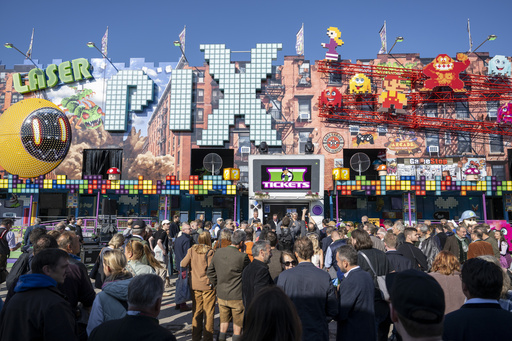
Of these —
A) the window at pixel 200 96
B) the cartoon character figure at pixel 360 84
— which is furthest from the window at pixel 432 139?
the window at pixel 200 96

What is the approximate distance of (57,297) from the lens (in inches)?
125

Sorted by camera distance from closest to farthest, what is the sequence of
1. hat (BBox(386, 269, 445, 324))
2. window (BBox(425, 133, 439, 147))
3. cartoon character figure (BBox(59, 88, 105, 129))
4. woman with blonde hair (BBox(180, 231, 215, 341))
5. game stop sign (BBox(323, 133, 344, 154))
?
hat (BBox(386, 269, 445, 324))
woman with blonde hair (BBox(180, 231, 215, 341))
window (BBox(425, 133, 439, 147))
game stop sign (BBox(323, 133, 344, 154))
cartoon character figure (BBox(59, 88, 105, 129))

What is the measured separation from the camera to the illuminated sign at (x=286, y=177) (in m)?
24.4

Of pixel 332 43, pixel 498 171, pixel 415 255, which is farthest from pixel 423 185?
pixel 415 255

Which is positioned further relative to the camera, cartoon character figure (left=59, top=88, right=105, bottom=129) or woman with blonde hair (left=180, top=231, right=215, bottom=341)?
cartoon character figure (left=59, top=88, right=105, bottom=129)

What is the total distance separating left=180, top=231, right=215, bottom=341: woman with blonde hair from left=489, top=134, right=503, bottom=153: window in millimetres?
28276

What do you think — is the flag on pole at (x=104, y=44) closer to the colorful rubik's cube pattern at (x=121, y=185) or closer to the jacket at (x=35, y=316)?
the colorful rubik's cube pattern at (x=121, y=185)

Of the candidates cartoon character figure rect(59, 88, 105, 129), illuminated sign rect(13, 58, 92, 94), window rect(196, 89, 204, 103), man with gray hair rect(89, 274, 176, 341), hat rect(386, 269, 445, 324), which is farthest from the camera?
illuminated sign rect(13, 58, 92, 94)

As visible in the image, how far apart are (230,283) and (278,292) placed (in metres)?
4.21

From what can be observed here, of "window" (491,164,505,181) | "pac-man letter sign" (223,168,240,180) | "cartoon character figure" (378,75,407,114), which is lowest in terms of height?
"pac-man letter sign" (223,168,240,180)

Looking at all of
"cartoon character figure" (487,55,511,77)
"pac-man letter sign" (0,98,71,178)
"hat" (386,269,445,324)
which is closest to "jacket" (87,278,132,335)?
"hat" (386,269,445,324)

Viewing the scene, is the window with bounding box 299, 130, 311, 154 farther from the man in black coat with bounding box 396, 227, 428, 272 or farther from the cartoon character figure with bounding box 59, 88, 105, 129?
the man in black coat with bounding box 396, 227, 428, 272

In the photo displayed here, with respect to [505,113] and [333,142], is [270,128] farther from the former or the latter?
[505,113]

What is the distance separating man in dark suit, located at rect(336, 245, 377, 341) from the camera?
4457mm
